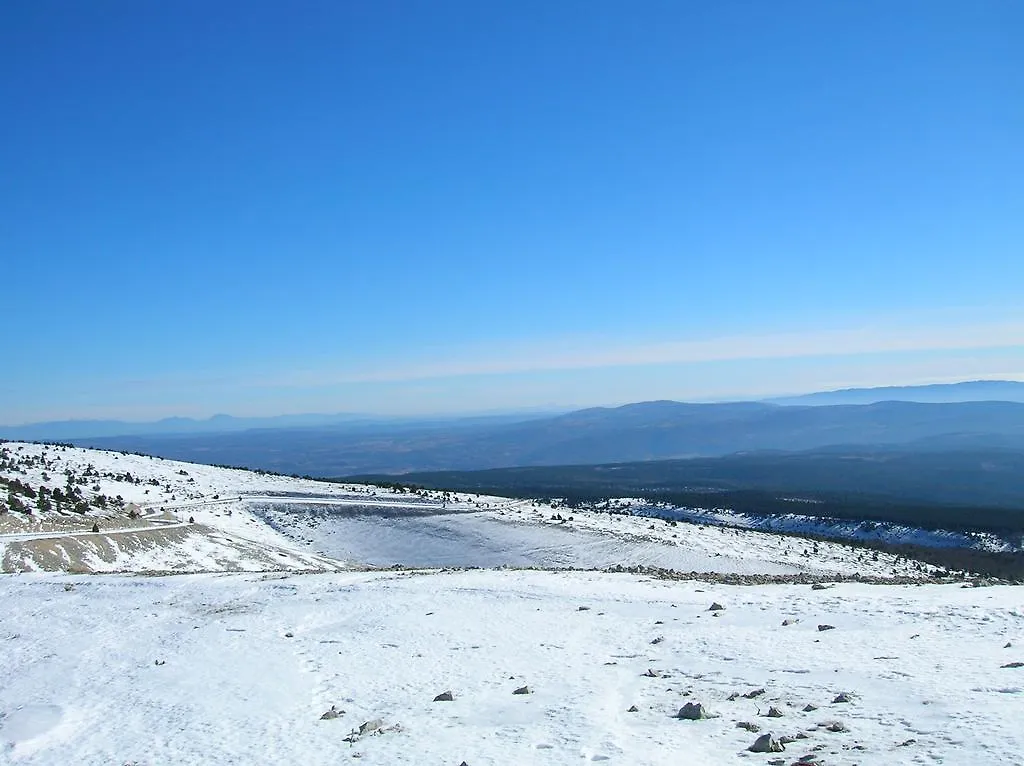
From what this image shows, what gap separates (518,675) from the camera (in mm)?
13023

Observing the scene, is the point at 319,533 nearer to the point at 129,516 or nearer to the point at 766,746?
the point at 129,516

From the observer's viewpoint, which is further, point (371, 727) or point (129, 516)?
point (129, 516)

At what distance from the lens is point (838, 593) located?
710 inches

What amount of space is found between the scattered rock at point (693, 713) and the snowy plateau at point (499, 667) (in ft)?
0.10

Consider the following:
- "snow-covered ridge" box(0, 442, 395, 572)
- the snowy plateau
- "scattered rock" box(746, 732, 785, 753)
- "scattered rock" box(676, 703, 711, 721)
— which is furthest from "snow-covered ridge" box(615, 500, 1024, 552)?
"scattered rock" box(746, 732, 785, 753)

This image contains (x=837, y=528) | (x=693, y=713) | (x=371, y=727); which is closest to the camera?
(x=693, y=713)

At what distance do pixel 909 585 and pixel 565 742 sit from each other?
45.1ft

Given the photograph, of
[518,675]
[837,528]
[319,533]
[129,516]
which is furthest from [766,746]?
[837,528]

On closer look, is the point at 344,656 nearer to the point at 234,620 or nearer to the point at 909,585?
the point at 234,620

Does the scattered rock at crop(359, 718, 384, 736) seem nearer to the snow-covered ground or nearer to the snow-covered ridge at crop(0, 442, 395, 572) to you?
the snow-covered ground

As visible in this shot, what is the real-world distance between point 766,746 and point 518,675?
5.37 metres

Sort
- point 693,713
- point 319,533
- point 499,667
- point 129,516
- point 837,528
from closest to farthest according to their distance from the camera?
point 693,713, point 499,667, point 129,516, point 319,533, point 837,528

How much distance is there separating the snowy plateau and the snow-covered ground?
5 centimetres

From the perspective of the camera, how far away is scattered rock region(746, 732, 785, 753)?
8531mm
